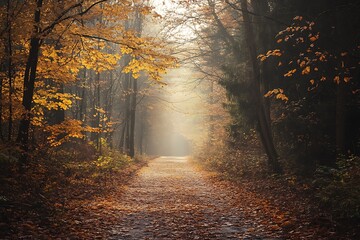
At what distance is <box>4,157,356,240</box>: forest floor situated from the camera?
265 inches

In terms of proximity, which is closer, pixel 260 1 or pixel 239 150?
pixel 260 1

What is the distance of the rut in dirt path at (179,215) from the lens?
275 inches

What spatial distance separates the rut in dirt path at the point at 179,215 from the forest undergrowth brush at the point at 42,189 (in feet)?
4.65

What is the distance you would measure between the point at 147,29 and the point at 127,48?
2335 centimetres

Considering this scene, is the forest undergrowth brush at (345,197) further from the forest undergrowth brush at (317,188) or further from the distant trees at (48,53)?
the distant trees at (48,53)

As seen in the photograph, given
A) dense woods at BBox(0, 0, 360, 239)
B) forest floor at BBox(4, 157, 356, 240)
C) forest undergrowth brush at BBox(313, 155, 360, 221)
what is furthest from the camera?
dense woods at BBox(0, 0, 360, 239)

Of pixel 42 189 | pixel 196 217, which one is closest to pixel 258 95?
pixel 196 217

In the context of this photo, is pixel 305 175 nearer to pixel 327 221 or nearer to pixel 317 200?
pixel 317 200

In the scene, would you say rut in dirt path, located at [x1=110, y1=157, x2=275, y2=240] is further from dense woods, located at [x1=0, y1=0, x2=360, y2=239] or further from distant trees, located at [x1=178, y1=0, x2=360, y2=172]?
distant trees, located at [x1=178, y1=0, x2=360, y2=172]

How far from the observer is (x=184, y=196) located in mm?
11617

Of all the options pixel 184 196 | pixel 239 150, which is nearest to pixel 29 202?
pixel 184 196

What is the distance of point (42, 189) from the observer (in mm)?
9125

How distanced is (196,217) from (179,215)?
51 cm

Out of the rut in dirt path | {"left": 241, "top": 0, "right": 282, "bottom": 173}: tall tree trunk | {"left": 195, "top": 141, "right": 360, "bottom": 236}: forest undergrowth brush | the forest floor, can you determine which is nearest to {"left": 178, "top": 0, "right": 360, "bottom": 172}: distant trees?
{"left": 241, "top": 0, "right": 282, "bottom": 173}: tall tree trunk
